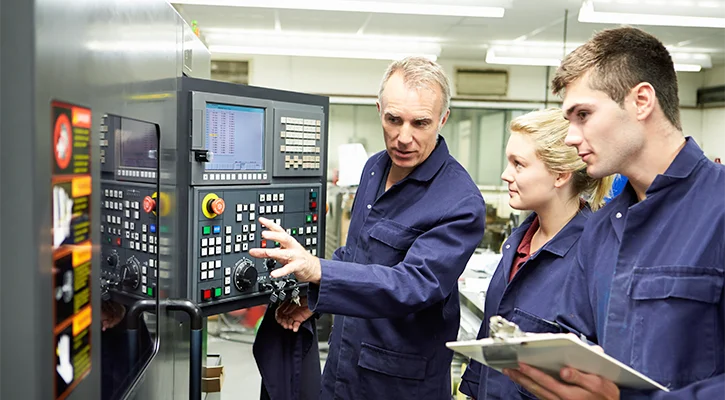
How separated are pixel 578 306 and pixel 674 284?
29cm

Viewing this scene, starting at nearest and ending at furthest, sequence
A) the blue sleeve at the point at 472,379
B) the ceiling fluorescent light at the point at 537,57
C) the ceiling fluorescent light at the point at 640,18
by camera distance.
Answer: the blue sleeve at the point at 472,379 → the ceiling fluorescent light at the point at 640,18 → the ceiling fluorescent light at the point at 537,57

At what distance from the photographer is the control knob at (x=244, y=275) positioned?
1.49 m

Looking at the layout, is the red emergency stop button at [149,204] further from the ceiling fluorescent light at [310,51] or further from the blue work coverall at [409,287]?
the ceiling fluorescent light at [310,51]

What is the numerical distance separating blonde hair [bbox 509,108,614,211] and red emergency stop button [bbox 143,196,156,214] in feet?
3.11

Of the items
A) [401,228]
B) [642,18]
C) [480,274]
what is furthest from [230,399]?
[642,18]

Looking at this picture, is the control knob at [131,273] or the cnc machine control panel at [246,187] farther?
the cnc machine control panel at [246,187]

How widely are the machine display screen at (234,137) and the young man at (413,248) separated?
34 cm

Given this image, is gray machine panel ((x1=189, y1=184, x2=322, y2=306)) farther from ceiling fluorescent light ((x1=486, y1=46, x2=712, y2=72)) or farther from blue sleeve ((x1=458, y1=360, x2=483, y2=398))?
ceiling fluorescent light ((x1=486, y1=46, x2=712, y2=72))

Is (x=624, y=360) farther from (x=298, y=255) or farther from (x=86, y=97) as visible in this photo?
(x=86, y=97)

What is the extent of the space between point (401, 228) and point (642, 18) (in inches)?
118

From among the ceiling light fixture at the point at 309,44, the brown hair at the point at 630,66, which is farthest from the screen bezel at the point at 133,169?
the ceiling light fixture at the point at 309,44

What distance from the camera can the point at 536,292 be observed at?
1.44m

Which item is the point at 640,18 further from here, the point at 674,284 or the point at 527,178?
the point at 674,284

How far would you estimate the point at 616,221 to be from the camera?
1.14 m
